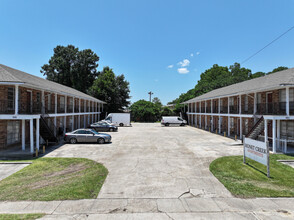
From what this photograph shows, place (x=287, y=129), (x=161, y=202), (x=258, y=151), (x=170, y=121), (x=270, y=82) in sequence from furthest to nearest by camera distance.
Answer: (x=170, y=121)
(x=270, y=82)
(x=287, y=129)
(x=258, y=151)
(x=161, y=202)

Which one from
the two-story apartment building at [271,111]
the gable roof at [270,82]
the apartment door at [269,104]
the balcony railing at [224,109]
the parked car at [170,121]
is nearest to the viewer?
the two-story apartment building at [271,111]

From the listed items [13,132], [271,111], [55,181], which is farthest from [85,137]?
[271,111]

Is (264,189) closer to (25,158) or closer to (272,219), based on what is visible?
(272,219)

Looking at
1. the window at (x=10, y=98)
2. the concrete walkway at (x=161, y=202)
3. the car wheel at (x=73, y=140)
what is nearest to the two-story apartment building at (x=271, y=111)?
the concrete walkway at (x=161, y=202)

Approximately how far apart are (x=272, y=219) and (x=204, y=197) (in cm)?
201

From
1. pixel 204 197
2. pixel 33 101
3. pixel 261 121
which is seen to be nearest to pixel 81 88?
pixel 33 101

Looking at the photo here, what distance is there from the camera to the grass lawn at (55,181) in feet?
20.3

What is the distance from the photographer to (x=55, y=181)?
7398 millimetres

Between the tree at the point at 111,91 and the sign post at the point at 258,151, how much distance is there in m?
35.3

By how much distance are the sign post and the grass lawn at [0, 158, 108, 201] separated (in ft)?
25.6

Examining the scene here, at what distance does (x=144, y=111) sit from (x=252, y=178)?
3658cm

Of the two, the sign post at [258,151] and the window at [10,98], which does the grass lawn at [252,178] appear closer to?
the sign post at [258,151]

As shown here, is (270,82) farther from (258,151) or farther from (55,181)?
(55,181)

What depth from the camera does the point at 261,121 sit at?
1451 cm
